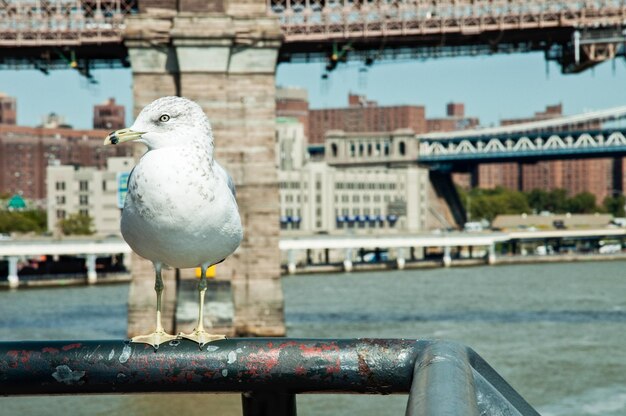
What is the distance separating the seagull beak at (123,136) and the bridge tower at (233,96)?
30498mm

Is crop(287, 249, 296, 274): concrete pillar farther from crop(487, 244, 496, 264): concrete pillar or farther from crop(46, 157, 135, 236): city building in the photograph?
crop(487, 244, 496, 264): concrete pillar

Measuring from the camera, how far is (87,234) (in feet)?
366

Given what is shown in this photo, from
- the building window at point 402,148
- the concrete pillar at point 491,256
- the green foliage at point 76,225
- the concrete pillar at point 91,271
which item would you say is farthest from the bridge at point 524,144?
the concrete pillar at point 91,271

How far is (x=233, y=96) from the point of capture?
36406mm

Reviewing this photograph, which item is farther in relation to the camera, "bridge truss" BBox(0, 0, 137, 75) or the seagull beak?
"bridge truss" BBox(0, 0, 137, 75)

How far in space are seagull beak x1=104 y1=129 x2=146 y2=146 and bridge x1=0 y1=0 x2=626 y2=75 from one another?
42171mm

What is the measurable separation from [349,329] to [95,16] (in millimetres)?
16373

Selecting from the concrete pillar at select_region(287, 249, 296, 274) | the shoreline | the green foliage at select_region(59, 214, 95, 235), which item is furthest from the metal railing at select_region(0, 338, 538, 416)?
the green foliage at select_region(59, 214, 95, 235)

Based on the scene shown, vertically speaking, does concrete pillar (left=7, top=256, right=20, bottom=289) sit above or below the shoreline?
above

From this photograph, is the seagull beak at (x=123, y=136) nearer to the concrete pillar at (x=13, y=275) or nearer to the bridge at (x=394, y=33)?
the bridge at (x=394, y=33)

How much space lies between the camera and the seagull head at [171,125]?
4.77 meters

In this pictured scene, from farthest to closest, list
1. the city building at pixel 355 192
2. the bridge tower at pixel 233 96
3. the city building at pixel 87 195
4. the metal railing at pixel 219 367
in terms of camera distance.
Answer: the city building at pixel 355 192 < the city building at pixel 87 195 < the bridge tower at pixel 233 96 < the metal railing at pixel 219 367

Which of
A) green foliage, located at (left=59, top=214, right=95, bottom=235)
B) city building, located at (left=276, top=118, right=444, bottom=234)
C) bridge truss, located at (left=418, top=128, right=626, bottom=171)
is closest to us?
green foliage, located at (left=59, top=214, right=95, bottom=235)

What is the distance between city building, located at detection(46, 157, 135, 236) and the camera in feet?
387
